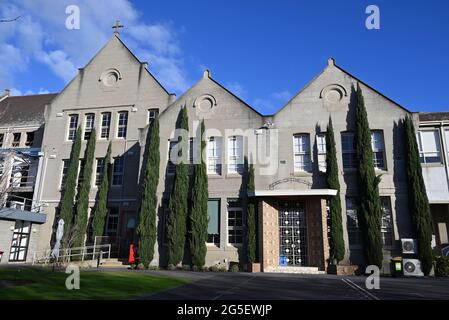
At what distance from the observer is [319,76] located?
22.1 metres

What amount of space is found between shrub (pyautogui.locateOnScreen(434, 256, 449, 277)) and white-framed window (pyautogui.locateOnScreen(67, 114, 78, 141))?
24.9 metres

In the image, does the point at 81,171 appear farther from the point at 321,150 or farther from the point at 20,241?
the point at 321,150

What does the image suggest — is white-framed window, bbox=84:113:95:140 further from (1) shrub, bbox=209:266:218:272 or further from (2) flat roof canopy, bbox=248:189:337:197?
(2) flat roof canopy, bbox=248:189:337:197

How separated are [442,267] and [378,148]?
6881 millimetres

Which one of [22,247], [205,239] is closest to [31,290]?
[205,239]

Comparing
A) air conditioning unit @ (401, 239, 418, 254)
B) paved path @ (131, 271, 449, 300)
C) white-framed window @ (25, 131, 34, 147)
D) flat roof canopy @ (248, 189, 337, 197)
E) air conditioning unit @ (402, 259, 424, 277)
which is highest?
white-framed window @ (25, 131, 34, 147)

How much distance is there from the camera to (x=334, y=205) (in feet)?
Answer: 63.0

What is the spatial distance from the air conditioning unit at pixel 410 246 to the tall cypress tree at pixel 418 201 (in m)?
0.18

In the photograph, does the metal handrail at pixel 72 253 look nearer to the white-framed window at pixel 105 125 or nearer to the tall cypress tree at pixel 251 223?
the white-framed window at pixel 105 125

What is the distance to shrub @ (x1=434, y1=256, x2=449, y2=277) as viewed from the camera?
17.5m

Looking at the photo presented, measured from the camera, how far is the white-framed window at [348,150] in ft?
66.8

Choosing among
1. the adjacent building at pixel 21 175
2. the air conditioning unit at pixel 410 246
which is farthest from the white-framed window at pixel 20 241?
the air conditioning unit at pixel 410 246

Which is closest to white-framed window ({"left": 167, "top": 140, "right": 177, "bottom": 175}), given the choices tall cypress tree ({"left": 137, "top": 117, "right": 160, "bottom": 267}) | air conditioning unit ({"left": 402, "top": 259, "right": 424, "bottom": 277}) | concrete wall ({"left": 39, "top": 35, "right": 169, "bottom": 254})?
tall cypress tree ({"left": 137, "top": 117, "right": 160, "bottom": 267})

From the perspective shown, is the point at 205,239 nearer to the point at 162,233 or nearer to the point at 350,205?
the point at 162,233
